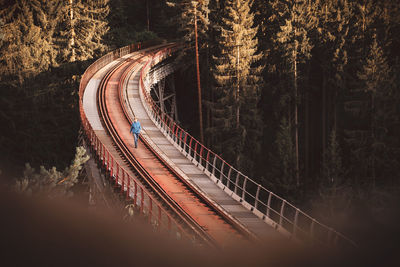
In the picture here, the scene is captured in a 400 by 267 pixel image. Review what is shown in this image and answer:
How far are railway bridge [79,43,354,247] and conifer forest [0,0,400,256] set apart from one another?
2.95 m

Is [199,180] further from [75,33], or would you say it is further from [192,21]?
[75,33]

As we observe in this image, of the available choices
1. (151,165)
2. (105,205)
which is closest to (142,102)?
(151,165)

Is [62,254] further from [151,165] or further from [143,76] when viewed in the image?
[143,76]

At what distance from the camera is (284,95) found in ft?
103

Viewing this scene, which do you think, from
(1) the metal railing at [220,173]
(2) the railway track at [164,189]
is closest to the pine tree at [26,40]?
(2) the railway track at [164,189]

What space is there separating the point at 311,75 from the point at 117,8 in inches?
1161

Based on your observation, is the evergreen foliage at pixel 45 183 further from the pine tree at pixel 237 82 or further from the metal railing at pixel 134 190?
the pine tree at pixel 237 82

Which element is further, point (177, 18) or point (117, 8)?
point (117, 8)

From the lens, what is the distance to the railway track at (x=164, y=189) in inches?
541

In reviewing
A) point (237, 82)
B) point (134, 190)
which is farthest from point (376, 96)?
point (134, 190)

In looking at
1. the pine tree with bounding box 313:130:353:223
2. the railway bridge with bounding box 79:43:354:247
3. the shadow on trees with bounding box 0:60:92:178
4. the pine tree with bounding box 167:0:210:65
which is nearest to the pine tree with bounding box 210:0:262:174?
the pine tree with bounding box 167:0:210:65

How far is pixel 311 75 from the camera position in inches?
1303

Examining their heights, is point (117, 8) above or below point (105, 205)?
above

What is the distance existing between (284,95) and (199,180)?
15384mm
